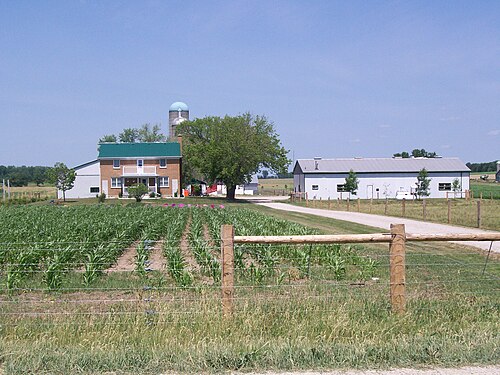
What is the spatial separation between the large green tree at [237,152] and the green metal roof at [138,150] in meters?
2.84

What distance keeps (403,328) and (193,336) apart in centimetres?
291

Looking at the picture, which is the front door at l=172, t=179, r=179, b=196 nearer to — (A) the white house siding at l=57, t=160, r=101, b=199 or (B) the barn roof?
(A) the white house siding at l=57, t=160, r=101, b=199

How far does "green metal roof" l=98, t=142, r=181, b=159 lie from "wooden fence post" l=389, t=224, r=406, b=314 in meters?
68.3

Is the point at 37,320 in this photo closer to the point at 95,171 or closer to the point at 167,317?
the point at 167,317

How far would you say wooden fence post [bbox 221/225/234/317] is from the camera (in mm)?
7832

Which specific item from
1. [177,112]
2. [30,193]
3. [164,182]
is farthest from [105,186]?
[177,112]

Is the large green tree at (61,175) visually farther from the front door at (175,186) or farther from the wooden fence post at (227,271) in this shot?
the wooden fence post at (227,271)

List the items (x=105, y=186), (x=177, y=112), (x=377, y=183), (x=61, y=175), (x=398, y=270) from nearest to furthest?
(x=398, y=270) → (x=61, y=175) → (x=105, y=186) → (x=377, y=183) → (x=177, y=112)

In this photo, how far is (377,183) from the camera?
8162 centimetres

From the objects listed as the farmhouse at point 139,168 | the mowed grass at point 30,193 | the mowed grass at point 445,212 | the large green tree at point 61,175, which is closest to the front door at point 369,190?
the mowed grass at point 445,212

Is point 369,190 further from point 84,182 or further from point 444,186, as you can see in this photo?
point 84,182

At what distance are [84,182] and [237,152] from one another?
25409 mm

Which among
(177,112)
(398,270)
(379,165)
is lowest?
(398,270)

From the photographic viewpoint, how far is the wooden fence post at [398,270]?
816 centimetres
